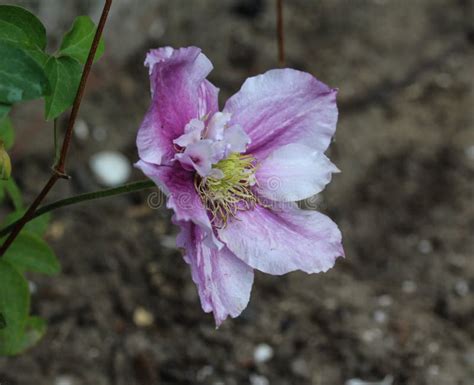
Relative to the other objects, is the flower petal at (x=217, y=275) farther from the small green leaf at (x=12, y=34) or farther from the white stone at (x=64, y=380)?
the white stone at (x=64, y=380)

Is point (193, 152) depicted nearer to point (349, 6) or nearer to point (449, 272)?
point (449, 272)

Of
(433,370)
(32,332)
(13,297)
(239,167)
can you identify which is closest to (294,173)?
(239,167)

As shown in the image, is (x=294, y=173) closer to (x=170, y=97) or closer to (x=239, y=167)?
(x=239, y=167)

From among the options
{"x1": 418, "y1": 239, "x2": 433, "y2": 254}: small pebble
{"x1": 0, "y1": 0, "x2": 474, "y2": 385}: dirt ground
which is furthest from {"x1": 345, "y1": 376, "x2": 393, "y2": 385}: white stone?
{"x1": 418, "y1": 239, "x2": 433, "y2": 254}: small pebble

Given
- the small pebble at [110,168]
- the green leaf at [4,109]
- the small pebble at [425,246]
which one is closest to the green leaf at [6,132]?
the green leaf at [4,109]

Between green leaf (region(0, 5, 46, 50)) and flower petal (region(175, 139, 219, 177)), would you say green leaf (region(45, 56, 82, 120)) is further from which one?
flower petal (region(175, 139, 219, 177))

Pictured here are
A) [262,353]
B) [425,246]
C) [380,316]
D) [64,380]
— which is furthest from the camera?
[425,246]

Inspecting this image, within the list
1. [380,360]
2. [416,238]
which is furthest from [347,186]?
[380,360]
